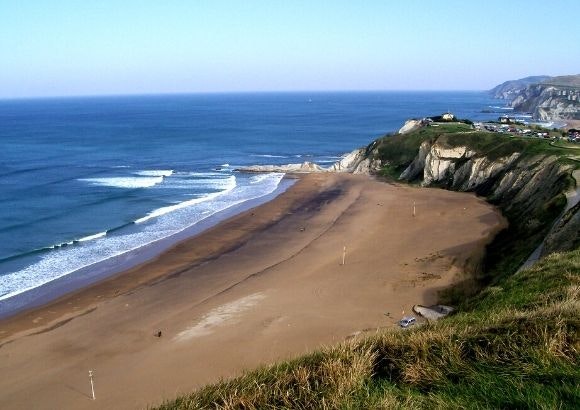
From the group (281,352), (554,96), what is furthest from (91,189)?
(554,96)

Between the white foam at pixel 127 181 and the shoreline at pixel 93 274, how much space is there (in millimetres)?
17800

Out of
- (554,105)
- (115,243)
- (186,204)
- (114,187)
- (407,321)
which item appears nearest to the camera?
(407,321)

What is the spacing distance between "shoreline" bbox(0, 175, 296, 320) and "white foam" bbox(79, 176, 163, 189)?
1780 cm

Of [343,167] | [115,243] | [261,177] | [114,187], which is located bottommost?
[261,177]

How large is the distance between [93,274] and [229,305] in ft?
35.3

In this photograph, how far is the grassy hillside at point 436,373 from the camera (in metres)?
5.83

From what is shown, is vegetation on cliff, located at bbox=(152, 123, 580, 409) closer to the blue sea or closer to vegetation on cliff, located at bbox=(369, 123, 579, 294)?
vegetation on cliff, located at bbox=(369, 123, 579, 294)

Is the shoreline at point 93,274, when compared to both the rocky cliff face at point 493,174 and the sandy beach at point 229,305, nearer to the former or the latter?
the sandy beach at point 229,305

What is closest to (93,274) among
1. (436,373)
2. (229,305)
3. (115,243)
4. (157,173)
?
(115,243)

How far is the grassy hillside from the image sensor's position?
230 inches

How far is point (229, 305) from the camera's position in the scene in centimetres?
2658

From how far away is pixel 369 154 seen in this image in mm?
74250

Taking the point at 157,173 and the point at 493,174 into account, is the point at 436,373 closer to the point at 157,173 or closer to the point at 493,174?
the point at 493,174

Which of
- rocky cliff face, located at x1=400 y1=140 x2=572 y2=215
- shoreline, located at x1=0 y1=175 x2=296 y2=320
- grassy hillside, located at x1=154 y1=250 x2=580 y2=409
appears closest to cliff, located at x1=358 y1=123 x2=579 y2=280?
rocky cliff face, located at x1=400 y1=140 x2=572 y2=215
